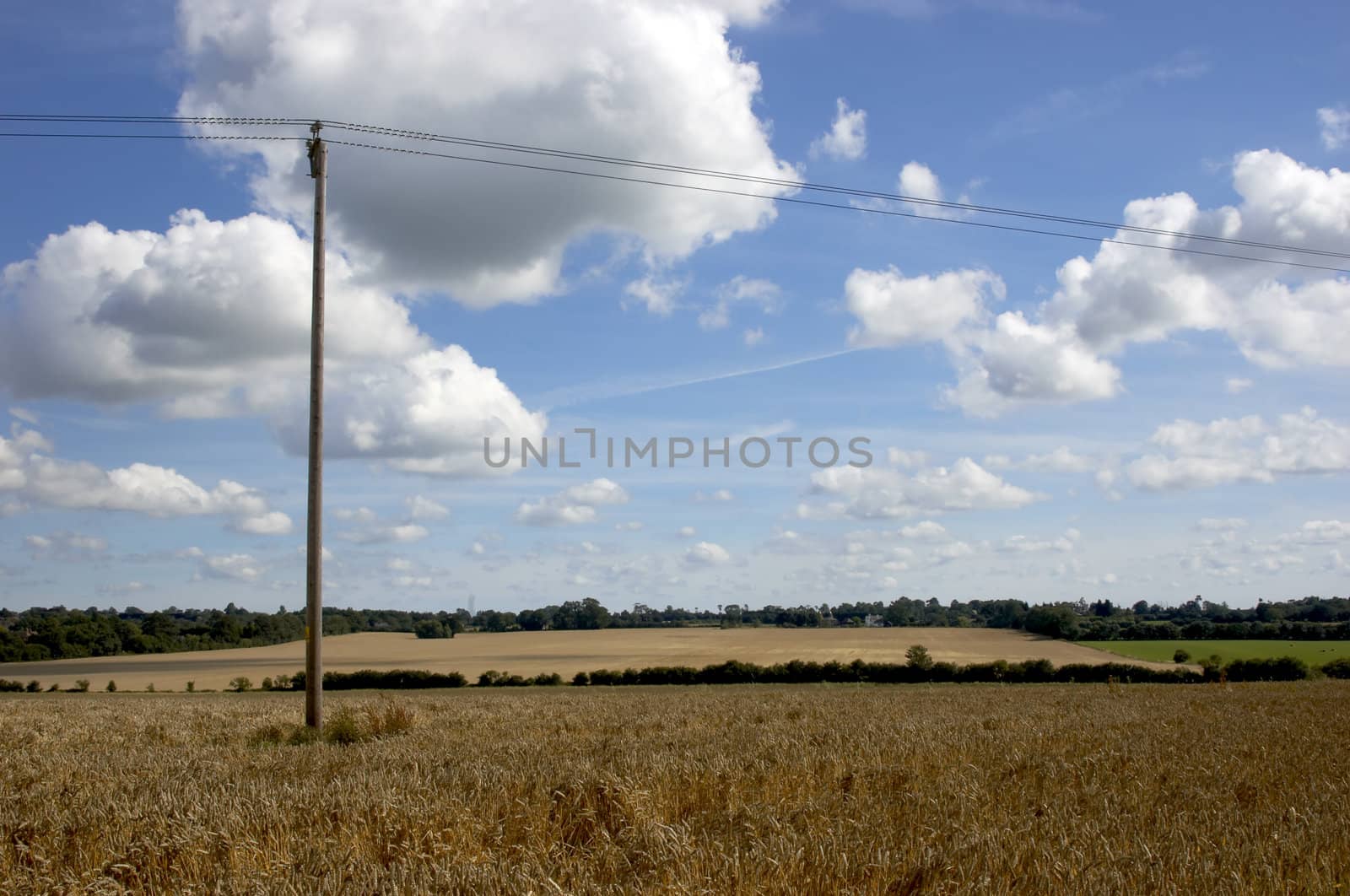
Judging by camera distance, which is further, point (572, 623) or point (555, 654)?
point (572, 623)

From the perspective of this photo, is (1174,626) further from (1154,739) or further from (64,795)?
(64,795)

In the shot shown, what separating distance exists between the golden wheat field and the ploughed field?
182ft

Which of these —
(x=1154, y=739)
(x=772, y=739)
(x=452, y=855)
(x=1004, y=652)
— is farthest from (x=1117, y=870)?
(x=1004, y=652)

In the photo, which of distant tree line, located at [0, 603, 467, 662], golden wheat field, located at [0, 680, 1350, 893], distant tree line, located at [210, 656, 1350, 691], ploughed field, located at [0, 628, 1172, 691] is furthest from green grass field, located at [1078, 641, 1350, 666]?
distant tree line, located at [0, 603, 467, 662]

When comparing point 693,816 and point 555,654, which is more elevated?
point 693,816

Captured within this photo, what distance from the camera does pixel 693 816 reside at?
807 cm

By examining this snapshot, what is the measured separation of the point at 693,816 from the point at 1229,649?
95.6 m

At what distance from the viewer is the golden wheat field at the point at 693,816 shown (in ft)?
19.6

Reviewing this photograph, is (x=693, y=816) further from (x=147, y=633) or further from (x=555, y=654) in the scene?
(x=147, y=633)

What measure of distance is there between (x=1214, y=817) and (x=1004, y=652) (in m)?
77.0

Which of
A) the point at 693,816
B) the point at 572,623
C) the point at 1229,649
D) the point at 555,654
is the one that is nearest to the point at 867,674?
the point at 555,654

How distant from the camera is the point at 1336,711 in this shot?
934 inches

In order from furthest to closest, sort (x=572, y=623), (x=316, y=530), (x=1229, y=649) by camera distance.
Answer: (x=572, y=623) < (x=1229, y=649) < (x=316, y=530)

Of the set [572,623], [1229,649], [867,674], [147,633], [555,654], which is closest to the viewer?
[867,674]
